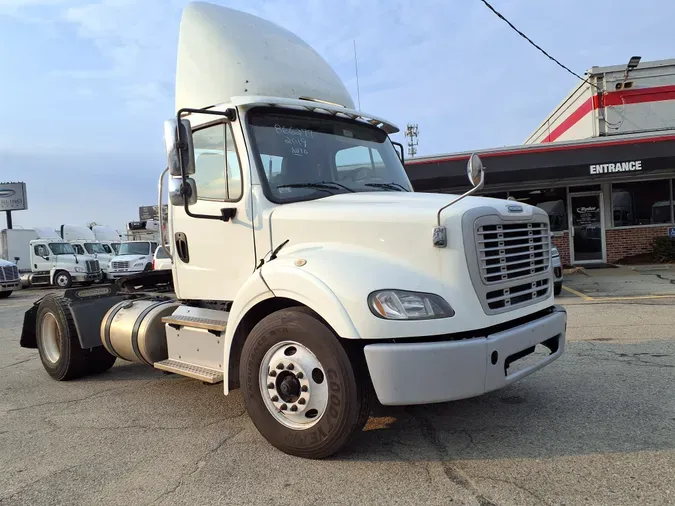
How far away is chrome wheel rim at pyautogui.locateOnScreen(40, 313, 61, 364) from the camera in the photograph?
606 centimetres

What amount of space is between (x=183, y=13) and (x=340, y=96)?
5.17 feet

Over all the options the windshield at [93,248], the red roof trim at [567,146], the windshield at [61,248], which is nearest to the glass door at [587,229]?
the red roof trim at [567,146]

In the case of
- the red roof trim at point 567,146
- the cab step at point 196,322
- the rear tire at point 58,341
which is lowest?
the rear tire at point 58,341

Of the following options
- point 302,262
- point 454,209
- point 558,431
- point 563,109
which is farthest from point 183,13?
point 563,109

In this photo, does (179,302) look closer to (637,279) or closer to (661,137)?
(637,279)

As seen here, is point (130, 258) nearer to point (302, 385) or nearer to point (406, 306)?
point (302, 385)

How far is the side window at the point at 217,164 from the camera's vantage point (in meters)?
4.04

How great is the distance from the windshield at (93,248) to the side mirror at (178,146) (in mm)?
25920

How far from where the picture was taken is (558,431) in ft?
12.1

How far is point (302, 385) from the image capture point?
335 cm

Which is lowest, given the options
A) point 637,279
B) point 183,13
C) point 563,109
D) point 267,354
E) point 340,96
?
point 637,279

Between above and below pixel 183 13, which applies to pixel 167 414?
below

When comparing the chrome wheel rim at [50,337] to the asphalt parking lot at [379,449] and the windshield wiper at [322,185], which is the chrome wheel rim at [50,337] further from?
the windshield wiper at [322,185]

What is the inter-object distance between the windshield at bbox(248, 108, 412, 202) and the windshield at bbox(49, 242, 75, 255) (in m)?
23.4
